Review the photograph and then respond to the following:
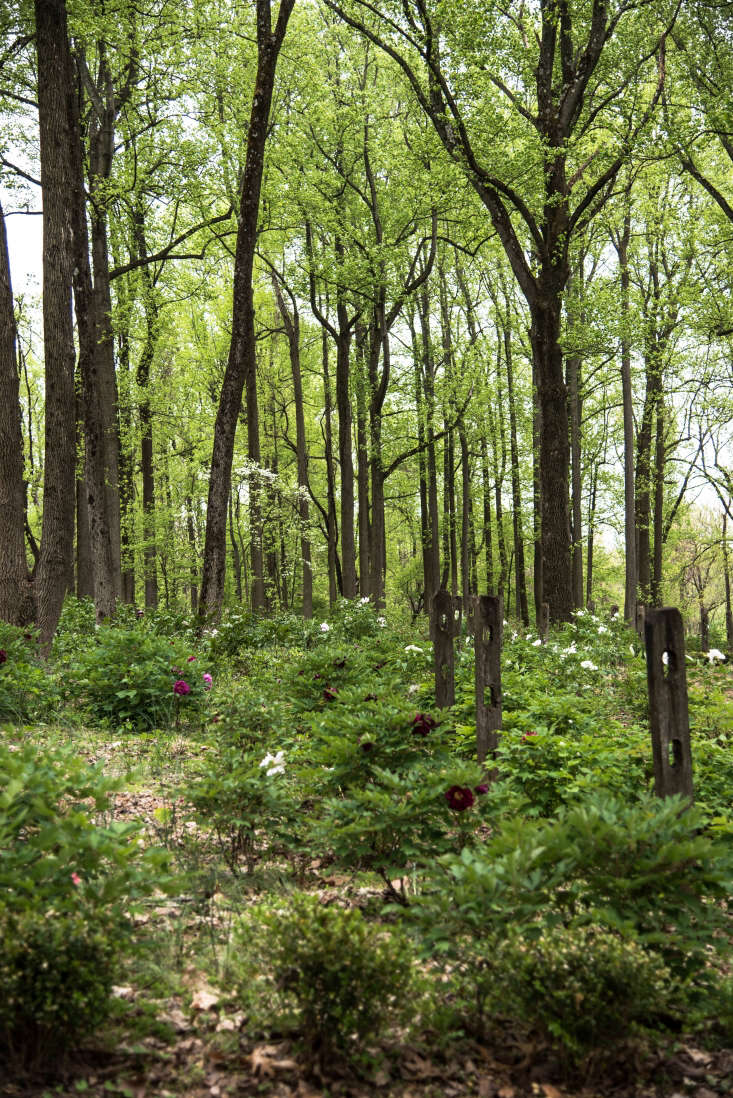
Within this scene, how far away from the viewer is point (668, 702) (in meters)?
3.59

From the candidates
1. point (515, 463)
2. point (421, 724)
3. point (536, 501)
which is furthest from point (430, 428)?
point (421, 724)

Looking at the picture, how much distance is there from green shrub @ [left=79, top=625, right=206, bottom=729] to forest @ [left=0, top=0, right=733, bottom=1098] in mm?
43

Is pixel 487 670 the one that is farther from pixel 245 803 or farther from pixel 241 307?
pixel 241 307

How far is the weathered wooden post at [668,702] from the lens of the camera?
3.55 m

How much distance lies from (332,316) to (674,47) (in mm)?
12763

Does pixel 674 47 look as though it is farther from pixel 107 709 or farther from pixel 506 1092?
pixel 506 1092

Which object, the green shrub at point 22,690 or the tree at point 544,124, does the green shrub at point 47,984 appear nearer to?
the green shrub at point 22,690

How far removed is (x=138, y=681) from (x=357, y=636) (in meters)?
5.30

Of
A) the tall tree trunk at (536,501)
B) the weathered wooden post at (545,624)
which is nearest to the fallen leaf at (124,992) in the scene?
the weathered wooden post at (545,624)

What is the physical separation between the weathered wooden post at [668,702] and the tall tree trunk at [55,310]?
7707 mm

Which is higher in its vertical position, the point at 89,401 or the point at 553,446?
the point at 89,401

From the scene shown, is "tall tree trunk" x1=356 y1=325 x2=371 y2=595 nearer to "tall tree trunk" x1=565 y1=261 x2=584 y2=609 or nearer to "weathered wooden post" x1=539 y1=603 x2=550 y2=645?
"tall tree trunk" x1=565 y1=261 x2=584 y2=609

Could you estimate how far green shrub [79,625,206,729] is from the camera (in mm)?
7211

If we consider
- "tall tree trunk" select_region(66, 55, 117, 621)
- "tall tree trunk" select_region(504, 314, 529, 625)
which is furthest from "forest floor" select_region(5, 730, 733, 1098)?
"tall tree trunk" select_region(504, 314, 529, 625)
